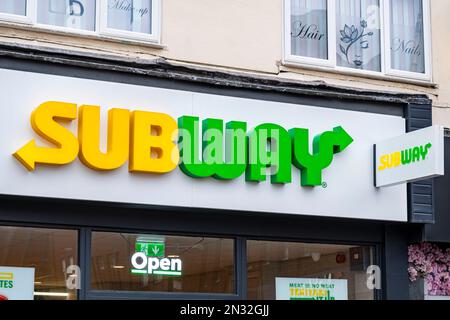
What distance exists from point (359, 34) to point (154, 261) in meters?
3.73

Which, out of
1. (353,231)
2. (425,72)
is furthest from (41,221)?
(425,72)

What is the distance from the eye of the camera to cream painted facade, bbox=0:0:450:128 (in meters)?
10.8

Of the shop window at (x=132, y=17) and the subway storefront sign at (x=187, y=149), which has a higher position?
the shop window at (x=132, y=17)

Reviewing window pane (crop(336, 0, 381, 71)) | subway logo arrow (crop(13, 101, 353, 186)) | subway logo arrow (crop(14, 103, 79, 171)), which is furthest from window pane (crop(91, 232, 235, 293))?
window pane (crop(336, 0, 381, 71))

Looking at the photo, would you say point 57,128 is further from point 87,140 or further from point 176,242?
point 176,242

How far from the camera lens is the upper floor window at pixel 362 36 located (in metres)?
12.0

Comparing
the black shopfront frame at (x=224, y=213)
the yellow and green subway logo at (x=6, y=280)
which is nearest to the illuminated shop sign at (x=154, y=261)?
the black shopfront frame at (x=224, y=213)

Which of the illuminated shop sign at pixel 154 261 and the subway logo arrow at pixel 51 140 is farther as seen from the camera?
the illuminated shop sign at pixel 154 261

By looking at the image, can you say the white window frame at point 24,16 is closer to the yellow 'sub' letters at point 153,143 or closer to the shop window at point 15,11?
the shop window at point 15,11

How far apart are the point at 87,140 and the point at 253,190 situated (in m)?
1.88

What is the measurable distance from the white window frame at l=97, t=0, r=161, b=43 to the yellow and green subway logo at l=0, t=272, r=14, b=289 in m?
2.65

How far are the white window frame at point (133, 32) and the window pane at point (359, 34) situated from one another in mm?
2234

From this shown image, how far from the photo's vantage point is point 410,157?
1105 cm

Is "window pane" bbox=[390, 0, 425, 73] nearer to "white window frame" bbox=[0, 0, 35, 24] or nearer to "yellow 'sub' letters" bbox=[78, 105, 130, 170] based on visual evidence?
"yellow 'sub' letters" bbox=[78, 105, 130, 170]
